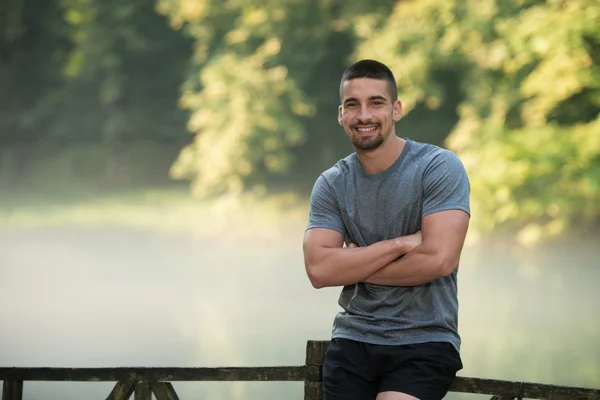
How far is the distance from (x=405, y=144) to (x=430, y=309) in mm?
317

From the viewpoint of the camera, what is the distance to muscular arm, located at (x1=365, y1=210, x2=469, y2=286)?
5.96ft

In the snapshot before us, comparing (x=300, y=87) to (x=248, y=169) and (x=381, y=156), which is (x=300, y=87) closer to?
(x=248, y=169)

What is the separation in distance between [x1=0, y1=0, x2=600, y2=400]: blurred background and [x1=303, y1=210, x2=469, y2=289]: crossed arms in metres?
7.15

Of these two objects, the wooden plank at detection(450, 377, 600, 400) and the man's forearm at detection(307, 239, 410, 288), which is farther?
the wooden plank at detection(450, 377, 600, 400)

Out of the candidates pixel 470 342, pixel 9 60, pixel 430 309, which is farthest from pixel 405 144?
pixel 9 60

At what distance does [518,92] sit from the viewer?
11.4m

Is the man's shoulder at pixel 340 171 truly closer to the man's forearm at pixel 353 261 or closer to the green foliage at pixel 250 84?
the man's forearm at pixel 353 261

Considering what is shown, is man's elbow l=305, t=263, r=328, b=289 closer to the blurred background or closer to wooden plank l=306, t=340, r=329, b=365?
wooden plank l=306, t=340, r=329, b=365

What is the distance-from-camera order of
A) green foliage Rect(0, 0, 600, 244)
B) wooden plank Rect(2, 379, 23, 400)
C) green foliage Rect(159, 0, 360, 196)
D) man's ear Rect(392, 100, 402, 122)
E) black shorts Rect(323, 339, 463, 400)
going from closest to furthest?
black shorts Rect(323, 339, 463, 400) → man's ear Rect(392, 100, 402, 122) → wooden plank Rect(2, 379, 23, 400) → green foliage Rect(0, 0, 600, 244) → green foliage Rect(159, 0, 360, 196)

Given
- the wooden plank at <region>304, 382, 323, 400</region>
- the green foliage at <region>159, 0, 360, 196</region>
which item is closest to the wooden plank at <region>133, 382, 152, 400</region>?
the wooden plank at <region>304, 382, 323, 400</region>

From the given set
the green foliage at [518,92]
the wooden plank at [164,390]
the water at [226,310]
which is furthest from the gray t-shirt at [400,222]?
the green foliage at [518,92]

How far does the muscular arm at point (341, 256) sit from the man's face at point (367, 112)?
0.18 metres

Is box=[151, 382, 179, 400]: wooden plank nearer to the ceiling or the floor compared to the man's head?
nearer to the floor

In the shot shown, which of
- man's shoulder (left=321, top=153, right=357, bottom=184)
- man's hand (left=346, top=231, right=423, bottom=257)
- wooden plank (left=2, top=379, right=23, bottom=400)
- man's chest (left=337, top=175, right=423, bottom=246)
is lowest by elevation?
wooden plank (left=2, top=379, right=23, bottom=400)
